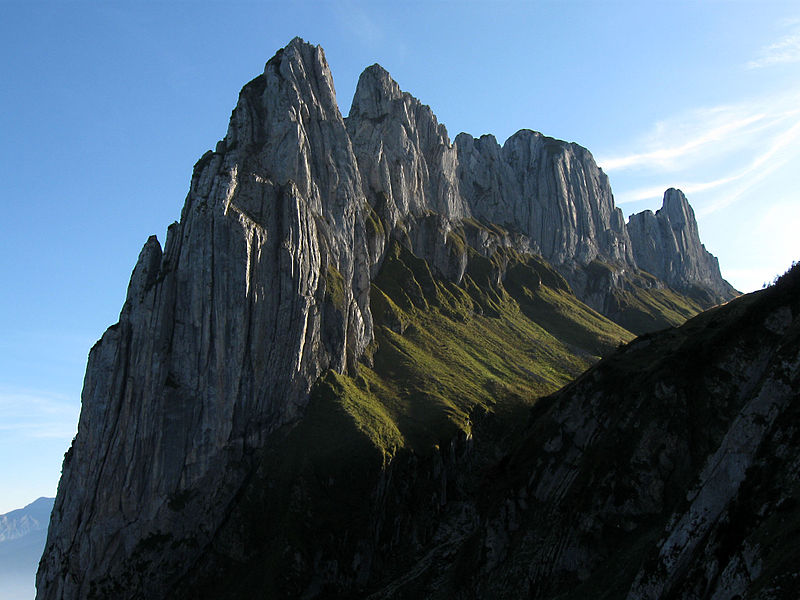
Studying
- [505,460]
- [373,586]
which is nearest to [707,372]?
[505,460]

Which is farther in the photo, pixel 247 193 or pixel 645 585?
pixel 247 193

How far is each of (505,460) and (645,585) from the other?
3947 centimetres

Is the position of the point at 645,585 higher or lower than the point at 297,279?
lower

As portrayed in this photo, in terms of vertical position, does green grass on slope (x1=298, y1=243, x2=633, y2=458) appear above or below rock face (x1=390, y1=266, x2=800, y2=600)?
above

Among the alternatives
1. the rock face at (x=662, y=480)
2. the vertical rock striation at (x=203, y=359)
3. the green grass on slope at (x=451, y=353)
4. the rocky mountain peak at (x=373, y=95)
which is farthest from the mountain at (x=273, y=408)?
the rocky mountain peak at (x=373, y=95)

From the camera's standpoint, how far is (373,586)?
93062 millimetres

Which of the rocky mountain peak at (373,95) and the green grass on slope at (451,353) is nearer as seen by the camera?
the green grass on slope at (451,353)

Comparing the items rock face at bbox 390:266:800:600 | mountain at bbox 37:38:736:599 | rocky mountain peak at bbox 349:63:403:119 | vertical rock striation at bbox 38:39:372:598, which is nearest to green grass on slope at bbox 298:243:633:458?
mountain at bbox 37:38:736:599

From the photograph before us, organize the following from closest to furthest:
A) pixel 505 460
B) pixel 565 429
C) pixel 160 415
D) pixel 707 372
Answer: pixel 707 372
pixel 565 429
pixel 505 460
pixel 160 415

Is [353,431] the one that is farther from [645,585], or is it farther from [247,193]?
[645,585]

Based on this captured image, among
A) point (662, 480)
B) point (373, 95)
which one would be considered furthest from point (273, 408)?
point (373, 95)

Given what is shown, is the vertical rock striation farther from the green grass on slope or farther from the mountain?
the green grass on slope

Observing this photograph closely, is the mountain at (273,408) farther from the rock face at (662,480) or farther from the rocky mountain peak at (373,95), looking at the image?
the rocky mountain peak at (373,95)

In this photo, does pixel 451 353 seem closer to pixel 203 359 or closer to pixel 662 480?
pixel 203 359
